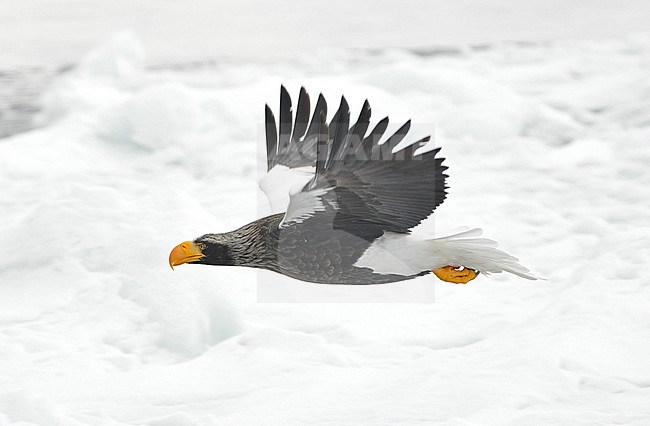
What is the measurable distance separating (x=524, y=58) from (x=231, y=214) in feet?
14.8

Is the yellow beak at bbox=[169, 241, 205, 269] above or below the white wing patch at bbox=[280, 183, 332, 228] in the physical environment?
below

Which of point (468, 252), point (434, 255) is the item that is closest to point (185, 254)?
point (434, 255)

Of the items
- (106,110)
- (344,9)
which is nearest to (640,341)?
(106,110)

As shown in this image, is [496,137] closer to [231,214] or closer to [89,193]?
[231,214]

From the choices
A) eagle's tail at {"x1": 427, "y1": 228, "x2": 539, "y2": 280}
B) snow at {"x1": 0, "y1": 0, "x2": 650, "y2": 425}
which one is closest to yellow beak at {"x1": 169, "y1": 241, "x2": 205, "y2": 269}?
eagle's tail at {"x1": 427, "y1": 228, "x2": 539, "y2": 280}

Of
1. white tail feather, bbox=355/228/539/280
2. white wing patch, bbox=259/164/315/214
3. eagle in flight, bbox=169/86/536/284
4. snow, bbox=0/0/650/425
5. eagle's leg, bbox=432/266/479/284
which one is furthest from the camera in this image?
snow, bbox=0/0/650/425

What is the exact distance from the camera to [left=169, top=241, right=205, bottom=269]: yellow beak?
3254mm

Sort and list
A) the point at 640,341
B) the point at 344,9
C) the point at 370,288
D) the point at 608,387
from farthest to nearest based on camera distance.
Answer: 1. the point at 344,9
2. the point at 370,288
3. the point at 640,341
4. the point at 608,387

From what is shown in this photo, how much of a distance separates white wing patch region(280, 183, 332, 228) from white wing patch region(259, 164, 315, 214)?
18.7 inches

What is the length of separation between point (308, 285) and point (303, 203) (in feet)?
8.45

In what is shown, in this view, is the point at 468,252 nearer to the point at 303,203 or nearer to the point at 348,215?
the point at 348,215

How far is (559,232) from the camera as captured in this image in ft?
19.5

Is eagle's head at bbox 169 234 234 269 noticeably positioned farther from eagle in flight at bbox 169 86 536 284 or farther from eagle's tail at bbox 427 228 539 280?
eagle's tail at bbox 427 228 539 280

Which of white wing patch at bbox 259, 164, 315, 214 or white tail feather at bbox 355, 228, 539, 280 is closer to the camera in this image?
white tail feather at bbox 355, 228, 539, 280
